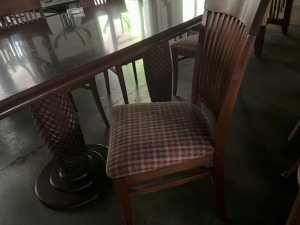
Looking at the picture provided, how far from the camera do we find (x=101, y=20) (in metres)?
1.45

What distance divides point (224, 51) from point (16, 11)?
1704 millimetres

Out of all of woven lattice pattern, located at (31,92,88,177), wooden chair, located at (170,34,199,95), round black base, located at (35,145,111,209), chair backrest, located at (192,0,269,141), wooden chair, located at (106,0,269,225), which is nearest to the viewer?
chair backrest, located at (192,0,269,141)

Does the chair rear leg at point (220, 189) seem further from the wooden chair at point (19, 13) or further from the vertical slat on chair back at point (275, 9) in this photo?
the vertical slat on chair back at point (275, 9)

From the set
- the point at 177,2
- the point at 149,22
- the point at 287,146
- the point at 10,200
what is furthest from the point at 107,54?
the point at 287,146

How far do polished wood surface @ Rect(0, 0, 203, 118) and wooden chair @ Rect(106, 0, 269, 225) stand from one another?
0.25m

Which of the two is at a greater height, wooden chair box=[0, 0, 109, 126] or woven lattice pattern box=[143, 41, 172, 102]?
wooden chair box=[0, 0, 109, 126]

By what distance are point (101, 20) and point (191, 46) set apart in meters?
0.77

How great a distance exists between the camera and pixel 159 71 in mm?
1698

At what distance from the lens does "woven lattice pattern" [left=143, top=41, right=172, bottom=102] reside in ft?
5.31

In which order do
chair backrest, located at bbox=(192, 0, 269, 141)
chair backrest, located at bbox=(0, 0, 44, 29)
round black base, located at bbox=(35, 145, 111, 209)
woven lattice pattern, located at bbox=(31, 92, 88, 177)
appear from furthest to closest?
chair backrest, located at bbox=(0, 0, 44, 29), round black base, located at bbox=(35, 145, 111, 209), woven lattice pattern, located at bbox=(31, 92, 88, 177), chair backrest, located at bbox=(192, 0, 269, 141)

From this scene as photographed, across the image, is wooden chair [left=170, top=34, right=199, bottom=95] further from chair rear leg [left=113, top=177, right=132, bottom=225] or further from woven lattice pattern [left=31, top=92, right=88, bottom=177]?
chair rear leg [left=113, top=177, right=132, bottom=225]

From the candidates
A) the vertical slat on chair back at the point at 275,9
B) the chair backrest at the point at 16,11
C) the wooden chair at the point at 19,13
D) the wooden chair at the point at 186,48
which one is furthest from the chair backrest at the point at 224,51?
the vertical slat on chair back at the point at 275,9

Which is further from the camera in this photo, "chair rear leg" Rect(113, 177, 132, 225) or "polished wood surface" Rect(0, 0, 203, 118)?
"chair rear leg" Rect(113, 177, 132, 225)

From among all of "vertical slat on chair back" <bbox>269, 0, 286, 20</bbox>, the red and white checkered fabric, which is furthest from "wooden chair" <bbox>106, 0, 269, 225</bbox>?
"vertical slat on chair back" <bbox>269, 0, 286, 20</bbox>
